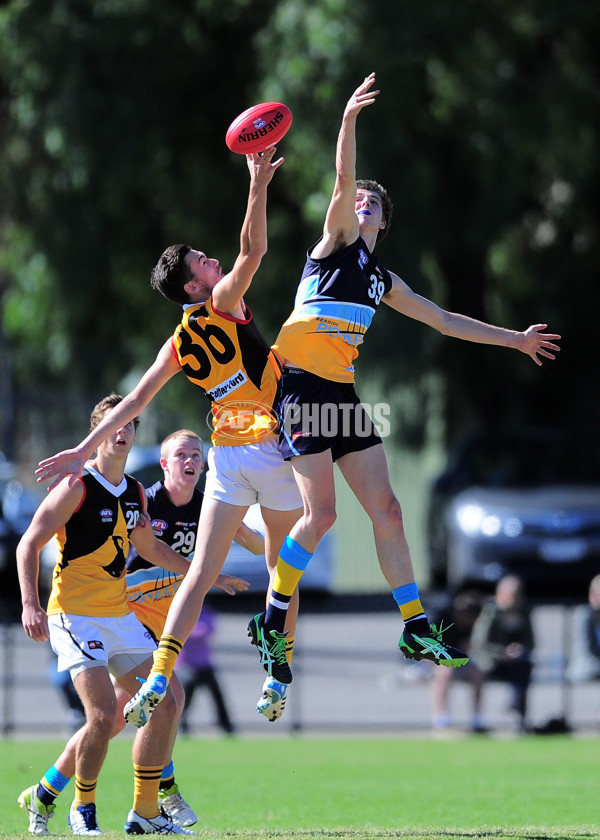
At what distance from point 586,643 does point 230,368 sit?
28.5 ft

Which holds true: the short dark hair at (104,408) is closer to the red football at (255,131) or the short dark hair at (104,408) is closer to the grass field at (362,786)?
the red football at (255,131)

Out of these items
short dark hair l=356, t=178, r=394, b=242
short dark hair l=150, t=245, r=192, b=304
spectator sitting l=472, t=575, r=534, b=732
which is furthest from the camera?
spectator sitting l=472, t=575, r=534, b=732

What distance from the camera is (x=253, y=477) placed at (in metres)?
6.91

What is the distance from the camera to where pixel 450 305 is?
66.9ft

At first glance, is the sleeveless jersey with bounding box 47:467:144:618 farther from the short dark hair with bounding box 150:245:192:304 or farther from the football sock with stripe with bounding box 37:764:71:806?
the short dark hair with bounding box 150:245:192:304

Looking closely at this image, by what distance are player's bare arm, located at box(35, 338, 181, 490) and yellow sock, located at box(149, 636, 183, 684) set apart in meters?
0.95

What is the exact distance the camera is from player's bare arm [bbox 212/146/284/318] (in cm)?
655

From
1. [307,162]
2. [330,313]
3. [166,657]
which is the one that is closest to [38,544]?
[166,657]

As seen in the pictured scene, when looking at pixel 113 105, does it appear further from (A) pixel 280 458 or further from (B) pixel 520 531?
(A) pixel 280 458

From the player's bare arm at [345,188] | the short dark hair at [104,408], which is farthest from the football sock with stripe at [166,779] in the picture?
the player's bare arm at [345,188]

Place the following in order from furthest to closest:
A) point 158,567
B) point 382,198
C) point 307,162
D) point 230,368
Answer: point 307,162 < point 158,567 < point 382,198 < point 230,368

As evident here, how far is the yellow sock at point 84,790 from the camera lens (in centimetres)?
707

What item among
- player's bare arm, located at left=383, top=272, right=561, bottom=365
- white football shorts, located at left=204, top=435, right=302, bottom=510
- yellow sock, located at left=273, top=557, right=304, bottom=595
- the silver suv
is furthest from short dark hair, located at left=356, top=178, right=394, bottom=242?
the silver suv

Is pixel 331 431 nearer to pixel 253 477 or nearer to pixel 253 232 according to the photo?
pixel 253 477
